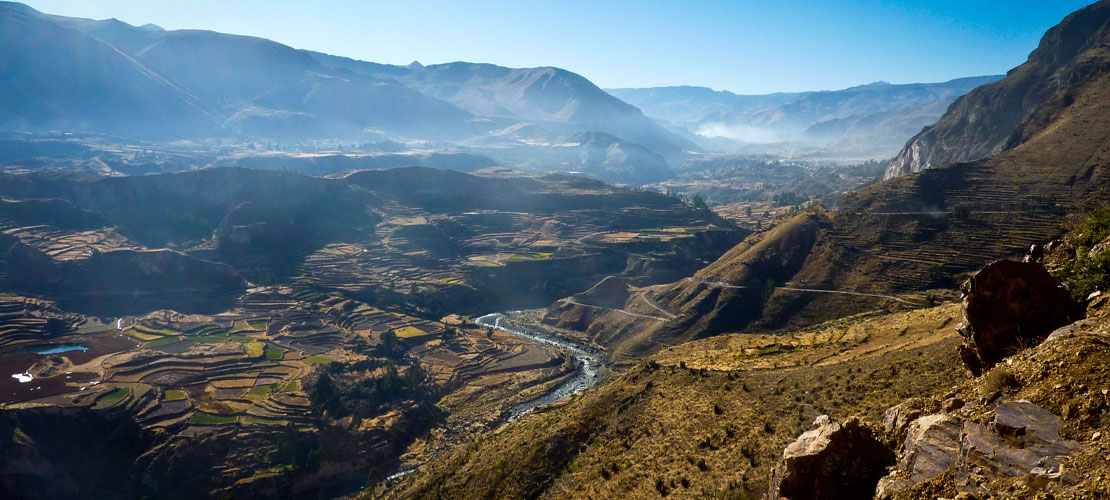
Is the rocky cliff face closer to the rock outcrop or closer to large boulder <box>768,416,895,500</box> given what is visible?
large boulder <box>768,416,895,500</box>

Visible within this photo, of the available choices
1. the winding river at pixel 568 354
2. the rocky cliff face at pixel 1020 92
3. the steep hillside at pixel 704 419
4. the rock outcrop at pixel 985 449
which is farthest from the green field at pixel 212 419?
the rocky cliff face at pixel 1020 92

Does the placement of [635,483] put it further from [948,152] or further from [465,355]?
[948,152]

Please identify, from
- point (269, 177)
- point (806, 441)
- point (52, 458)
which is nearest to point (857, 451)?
point (806, 441)

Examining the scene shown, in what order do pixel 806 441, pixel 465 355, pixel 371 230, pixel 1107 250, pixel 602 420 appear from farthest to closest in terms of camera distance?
1. pixel 371 230
2. pixel 465 355
3. pixel 602 420
4. pixel 1107 250
5. pixel 806 441

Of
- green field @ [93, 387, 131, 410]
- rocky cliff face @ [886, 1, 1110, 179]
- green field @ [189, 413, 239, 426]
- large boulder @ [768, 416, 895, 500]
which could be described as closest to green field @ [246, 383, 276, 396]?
green field @ [189, 413, 239, 426]

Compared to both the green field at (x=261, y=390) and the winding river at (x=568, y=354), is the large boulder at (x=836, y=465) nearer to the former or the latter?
the winding river at (x=568, y=354)
